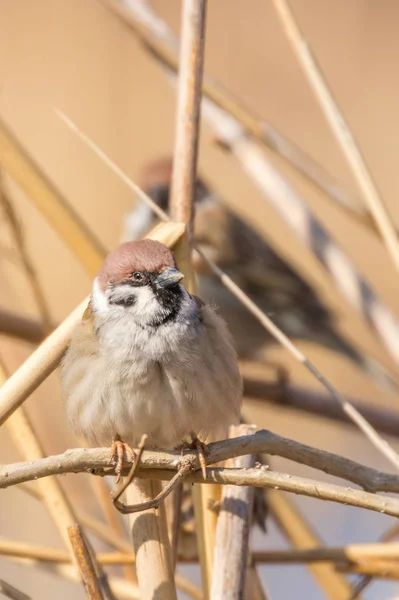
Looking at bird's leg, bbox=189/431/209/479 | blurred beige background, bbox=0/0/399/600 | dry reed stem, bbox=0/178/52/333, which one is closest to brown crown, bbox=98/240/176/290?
dry reed stem, bbox=0/178/52/333

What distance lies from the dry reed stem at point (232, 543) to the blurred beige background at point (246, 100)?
2030 millimetres

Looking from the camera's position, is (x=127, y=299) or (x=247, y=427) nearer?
(x=247, y=427)

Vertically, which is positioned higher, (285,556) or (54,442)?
(54,442)

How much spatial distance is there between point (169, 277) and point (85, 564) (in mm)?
624

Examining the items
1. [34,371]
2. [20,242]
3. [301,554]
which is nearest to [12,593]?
[34,371]

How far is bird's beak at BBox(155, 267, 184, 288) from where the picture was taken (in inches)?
74.4

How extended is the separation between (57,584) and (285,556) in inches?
68.4

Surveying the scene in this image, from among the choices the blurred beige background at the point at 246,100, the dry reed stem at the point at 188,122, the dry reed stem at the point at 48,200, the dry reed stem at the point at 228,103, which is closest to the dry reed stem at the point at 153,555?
the dry reed stem at the point at 188,122

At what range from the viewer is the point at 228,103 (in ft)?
8.24

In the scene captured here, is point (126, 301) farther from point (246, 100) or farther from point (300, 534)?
point (246, 100)

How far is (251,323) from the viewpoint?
4.57 metres

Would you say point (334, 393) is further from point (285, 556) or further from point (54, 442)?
point (54, 442)

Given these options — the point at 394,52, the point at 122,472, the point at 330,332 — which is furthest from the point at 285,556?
the point at 394,52

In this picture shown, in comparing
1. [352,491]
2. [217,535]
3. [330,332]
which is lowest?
[352,491]
